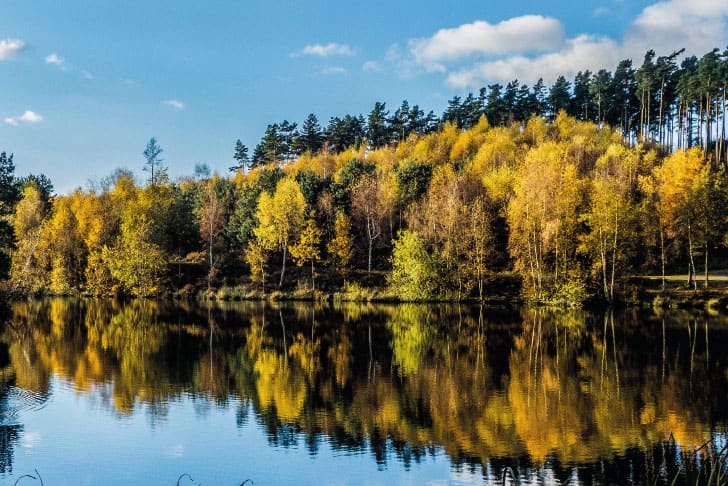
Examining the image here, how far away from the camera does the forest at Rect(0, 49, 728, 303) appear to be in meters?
54.6

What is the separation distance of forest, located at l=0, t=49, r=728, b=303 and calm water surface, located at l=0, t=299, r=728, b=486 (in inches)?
670

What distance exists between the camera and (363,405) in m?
19.9

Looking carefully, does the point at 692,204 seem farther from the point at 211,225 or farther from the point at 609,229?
the point at 211,225

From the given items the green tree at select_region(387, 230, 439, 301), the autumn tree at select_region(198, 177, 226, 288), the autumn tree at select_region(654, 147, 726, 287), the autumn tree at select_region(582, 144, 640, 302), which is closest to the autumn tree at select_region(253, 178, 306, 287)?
the autumn tree at select_region(198, 177, 226, 288)

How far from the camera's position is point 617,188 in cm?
5753

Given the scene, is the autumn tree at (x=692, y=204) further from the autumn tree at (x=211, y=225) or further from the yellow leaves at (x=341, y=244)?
the autumn tree at (x=211, y=225)

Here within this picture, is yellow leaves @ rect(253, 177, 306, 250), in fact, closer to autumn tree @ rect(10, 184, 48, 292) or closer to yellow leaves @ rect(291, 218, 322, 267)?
yellow leaves @ rect(291, 218, 322, 267)

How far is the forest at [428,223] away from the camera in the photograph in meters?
54.6

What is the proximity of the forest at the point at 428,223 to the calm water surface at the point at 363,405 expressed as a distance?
1702cm

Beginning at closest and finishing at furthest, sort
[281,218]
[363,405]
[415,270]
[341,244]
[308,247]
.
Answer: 1. [363,405]
2. [415,270]
3. [308,247]
4. [341,244]
5. [281,218]

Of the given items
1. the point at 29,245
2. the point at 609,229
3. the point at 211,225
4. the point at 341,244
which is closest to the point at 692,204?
the point at 609,229

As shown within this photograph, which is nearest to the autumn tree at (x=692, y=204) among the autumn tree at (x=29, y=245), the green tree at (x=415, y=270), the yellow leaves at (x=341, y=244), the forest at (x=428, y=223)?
the forest at (x=428, y=223)

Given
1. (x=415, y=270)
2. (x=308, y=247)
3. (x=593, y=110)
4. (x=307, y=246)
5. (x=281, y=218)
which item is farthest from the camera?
(x=593, y=110)

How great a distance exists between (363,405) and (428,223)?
1671 inches
